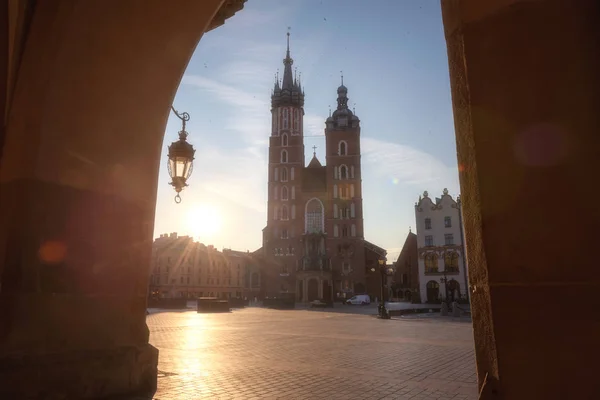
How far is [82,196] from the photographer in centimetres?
364

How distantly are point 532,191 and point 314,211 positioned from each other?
218 ft

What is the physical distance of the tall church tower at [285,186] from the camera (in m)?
65.2

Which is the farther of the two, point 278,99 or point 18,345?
point 278,99

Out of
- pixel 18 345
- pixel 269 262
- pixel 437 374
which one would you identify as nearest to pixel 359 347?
pixel 437 374

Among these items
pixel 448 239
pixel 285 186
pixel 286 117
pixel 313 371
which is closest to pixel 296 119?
pixel 286 117

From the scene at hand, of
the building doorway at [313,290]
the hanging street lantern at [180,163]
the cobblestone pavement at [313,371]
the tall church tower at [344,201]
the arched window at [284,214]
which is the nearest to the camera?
the cobblestone pavement at [313,371]

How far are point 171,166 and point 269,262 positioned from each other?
60.8 m

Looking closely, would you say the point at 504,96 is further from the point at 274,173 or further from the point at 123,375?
the point at 274,173

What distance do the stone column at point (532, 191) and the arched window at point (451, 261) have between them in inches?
→ 1985

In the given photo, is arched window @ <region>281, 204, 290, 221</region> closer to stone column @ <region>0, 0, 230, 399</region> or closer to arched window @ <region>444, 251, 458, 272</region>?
arched window @ <region>444, 251, 458, 272</region>

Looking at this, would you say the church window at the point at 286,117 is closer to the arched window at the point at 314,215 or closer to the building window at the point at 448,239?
the arched window at the point at 314,215

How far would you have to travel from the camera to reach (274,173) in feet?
228

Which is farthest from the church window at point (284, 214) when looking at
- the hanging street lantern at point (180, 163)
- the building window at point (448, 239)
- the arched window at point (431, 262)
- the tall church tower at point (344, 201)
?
the hanging street lantern at point (180, 163)

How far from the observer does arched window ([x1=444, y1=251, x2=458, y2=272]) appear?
4788 centimetres
